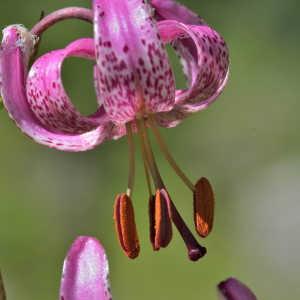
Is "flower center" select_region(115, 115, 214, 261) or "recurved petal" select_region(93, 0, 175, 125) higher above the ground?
"recurved petal" select_region(93, 0, 175, 125)

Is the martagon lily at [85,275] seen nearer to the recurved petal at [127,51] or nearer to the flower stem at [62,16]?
the recurved petal at [127,51]

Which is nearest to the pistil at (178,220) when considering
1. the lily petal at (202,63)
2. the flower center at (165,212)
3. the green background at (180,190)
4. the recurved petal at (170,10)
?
the flower center at (165,212)

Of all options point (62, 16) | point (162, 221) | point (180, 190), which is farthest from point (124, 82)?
point (180, 190)

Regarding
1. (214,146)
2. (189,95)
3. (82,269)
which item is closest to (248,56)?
(214,146)

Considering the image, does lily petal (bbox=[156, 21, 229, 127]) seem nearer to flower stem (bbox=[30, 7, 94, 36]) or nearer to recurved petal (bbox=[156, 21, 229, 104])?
recurved petal (bbox=[156, 21, 229, 104])

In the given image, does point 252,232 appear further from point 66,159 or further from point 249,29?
point 249,29

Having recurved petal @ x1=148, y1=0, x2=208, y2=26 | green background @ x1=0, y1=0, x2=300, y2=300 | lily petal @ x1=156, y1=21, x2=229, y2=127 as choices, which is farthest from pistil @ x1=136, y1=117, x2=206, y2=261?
green background @ x1=0, y1=0, x2=300, y2=300

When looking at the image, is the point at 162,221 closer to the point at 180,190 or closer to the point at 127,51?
the point at 127,51
